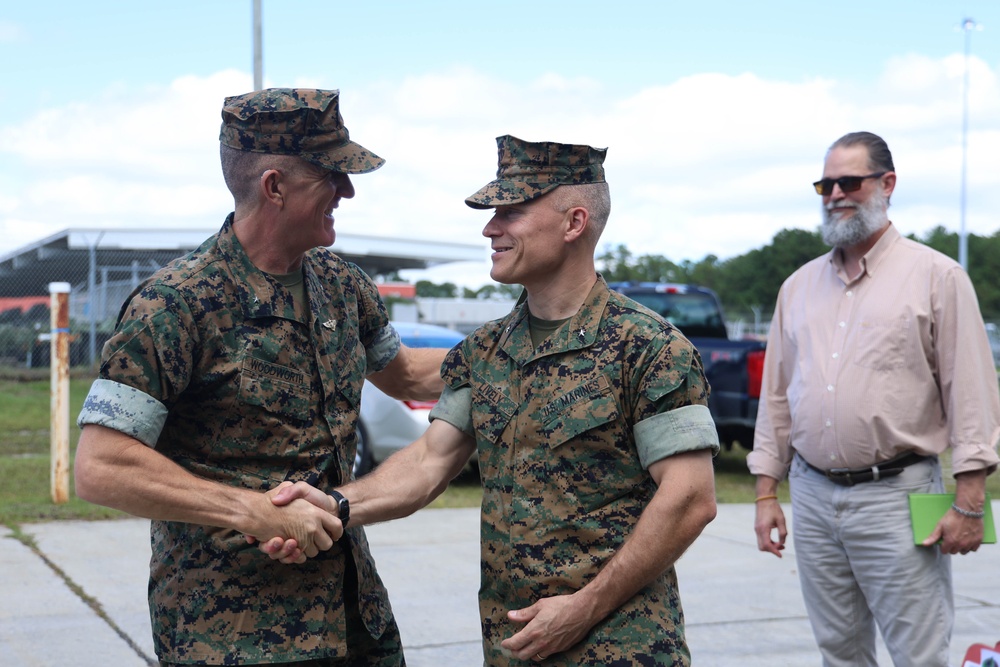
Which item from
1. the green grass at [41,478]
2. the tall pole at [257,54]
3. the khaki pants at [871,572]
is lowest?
the green grass at [41,478]

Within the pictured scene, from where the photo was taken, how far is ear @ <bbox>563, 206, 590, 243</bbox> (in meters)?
2.60

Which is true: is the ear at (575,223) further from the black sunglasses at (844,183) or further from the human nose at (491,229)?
the black sunglasses at (844,183)

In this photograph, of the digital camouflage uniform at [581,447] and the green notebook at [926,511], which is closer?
the digital camouflage uniform at [581,447]

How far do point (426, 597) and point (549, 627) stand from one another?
3621 mm

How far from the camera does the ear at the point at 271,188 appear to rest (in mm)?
2742

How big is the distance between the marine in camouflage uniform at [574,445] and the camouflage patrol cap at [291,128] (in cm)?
44

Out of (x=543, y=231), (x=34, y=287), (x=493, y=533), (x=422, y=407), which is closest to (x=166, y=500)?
(x=493, y=533)

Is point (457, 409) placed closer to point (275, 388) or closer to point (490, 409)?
point (490, 409)

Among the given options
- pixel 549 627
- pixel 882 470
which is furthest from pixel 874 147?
pixel 549 627

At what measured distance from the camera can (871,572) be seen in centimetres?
361

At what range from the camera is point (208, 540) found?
2.65 metres

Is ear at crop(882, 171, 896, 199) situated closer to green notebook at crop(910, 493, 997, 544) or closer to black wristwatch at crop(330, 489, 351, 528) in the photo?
green notebook at crop(910, 493, 997, 544)

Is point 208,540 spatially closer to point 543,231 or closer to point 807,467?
point 543,231

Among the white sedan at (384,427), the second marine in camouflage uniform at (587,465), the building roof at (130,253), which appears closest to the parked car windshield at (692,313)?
the white sedan at (384,427)
